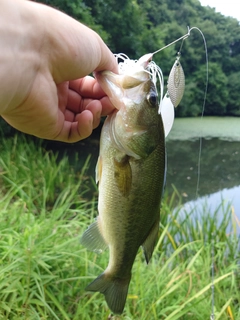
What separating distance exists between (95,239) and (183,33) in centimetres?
1173

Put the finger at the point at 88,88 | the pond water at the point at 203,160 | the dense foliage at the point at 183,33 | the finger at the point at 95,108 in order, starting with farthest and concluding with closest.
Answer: the dense foliage at the point at 183,33
the pond water at the point at 203,160
the finger at the point at 88,88
the finger at the point at 95,108

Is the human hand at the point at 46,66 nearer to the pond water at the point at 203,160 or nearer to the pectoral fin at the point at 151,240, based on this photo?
the pectoral fin at the point at 151,240

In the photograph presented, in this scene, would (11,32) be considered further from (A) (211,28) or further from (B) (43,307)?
(A) (211,28)

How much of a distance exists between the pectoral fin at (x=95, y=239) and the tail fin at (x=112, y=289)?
10 cm

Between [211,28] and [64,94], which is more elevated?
[211,28]

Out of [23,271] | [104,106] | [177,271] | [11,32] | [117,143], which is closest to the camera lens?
[11,32]

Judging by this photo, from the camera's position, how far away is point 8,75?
0.85 m

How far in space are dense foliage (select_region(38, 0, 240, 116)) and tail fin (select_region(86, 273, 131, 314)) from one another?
577 cm

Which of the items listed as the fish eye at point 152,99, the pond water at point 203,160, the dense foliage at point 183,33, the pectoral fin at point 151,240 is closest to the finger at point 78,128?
the fish eye at point 152,99

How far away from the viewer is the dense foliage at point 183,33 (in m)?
7.89

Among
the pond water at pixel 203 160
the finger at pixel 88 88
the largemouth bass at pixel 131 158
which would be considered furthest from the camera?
the pond water at pixel 203 160

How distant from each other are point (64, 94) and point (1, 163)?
3.31 m

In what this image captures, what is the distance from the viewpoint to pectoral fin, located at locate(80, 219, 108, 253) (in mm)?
1195

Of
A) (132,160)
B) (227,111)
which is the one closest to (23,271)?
(132,160)
